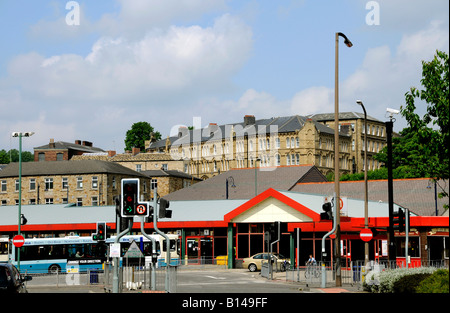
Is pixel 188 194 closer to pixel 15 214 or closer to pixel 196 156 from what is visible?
pixel 15 214

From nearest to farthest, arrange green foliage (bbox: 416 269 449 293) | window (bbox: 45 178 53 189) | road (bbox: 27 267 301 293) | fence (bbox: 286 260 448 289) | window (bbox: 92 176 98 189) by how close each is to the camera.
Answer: green foliage (bbox: 416 269 449 293), fence (bbox: 286 260 448 289), road (bbox: 27 267 301 293), window (bbox: 92 176 98 189), window (bbox: 45 178 53 189)

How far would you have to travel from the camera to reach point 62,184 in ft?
336

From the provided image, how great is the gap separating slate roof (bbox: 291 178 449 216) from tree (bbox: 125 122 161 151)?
97211 millimetres

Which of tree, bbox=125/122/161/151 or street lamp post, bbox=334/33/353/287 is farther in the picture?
tree, bbox=125/122/161/151

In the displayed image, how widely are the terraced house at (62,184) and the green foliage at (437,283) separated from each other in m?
83.3

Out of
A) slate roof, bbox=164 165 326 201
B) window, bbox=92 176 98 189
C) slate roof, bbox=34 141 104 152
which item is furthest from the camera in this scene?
slate roof, bbox=34 141 104 152

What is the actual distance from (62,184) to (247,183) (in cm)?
3082

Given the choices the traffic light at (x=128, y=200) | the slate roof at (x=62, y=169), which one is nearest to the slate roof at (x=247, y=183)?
the slate roof at (x=62, y=169)

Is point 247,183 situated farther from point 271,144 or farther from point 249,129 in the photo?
point 249,129

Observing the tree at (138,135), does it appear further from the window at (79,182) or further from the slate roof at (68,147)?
the window at (79,182)

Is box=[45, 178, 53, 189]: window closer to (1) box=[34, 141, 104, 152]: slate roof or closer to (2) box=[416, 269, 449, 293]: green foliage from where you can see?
(1) box=[34, 141, 104, 152]: slate roof

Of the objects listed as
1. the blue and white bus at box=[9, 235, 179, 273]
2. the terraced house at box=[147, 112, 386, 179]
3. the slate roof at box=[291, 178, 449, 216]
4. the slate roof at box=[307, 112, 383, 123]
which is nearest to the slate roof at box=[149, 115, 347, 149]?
the terraced house at box=[147, 112, 386, 179]

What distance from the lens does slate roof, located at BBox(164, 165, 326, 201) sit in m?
82.4
